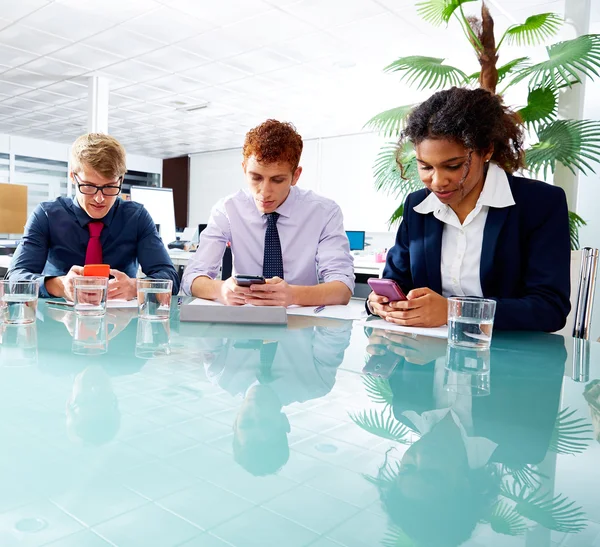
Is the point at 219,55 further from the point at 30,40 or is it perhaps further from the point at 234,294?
the point at 234,294

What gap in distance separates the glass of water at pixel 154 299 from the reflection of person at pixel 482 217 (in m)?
0.51

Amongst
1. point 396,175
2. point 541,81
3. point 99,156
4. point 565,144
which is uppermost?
point 541,81

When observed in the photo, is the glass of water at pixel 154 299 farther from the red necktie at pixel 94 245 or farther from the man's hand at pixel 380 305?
the red necktie at pixel 94 245

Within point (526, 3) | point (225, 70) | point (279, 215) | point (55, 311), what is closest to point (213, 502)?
point (55, 311)

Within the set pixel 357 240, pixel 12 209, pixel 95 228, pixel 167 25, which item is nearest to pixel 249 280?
pixel 95 228

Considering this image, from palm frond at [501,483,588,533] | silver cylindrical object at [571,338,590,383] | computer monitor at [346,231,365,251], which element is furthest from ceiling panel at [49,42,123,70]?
palm frond at [501,483,588,533]

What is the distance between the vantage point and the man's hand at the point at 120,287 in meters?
1.51

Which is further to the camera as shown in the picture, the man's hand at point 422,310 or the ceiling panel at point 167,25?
the ceiling panel at point 167,25

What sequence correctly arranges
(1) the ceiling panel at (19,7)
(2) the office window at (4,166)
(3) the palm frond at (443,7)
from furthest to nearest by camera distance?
(2) the office window at (4,166) < (1) the ceiling panel at (19,7) < (3) the palm frond at (443,7)

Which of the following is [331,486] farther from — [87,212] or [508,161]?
[87,212]

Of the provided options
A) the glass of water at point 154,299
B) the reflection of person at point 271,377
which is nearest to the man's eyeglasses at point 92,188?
the glass of water at point 154,299

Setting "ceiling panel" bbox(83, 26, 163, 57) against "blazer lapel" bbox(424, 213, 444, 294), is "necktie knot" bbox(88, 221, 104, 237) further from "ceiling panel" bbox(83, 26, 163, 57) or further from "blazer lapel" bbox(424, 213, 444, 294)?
"ceiling panel" bbox(83, 26, 163, 57)

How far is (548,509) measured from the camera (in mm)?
377

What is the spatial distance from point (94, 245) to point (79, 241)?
0.08m
